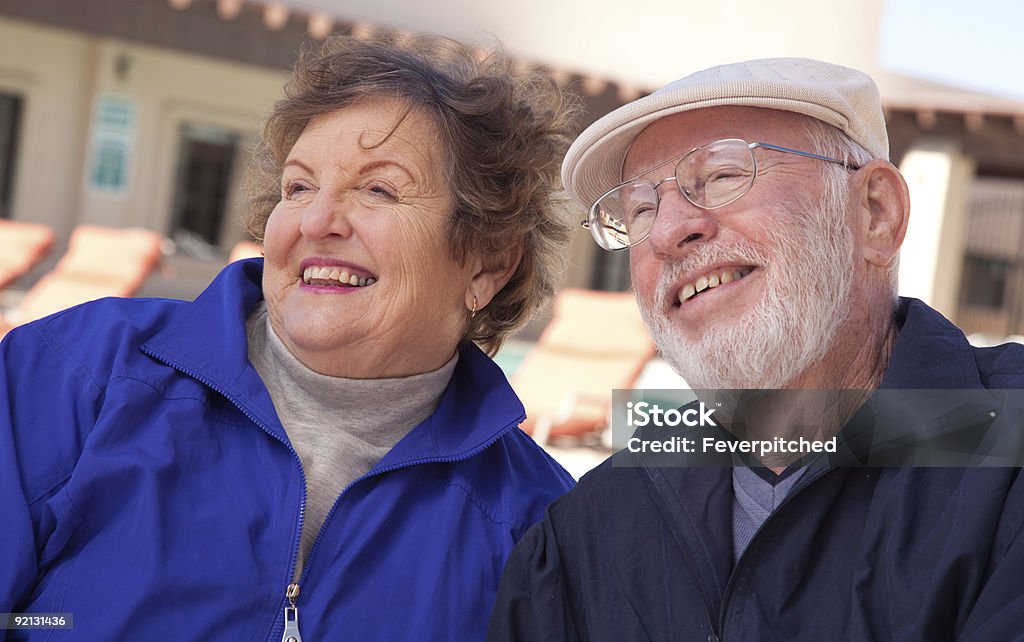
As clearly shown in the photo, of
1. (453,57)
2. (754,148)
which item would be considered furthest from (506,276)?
(754,148)

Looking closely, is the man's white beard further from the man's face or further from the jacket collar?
the jacket collar

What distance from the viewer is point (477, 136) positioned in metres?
2.41

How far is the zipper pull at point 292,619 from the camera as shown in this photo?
198 cm

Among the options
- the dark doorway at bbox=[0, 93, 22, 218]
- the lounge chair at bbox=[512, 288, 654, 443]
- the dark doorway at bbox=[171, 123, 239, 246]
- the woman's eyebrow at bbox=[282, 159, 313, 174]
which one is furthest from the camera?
the dark doorway at bbox=[171, 123, 239, 246]

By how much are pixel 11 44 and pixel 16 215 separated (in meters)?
2.15

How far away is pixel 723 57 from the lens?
1630cm

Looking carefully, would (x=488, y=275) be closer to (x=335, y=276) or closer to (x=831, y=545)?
(x=335, y=276)

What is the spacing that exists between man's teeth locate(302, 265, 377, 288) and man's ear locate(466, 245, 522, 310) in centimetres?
30

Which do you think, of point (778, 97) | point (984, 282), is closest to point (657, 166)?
point (778, 97)

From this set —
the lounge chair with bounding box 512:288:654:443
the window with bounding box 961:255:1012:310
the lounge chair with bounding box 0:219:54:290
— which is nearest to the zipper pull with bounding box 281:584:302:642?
the lounge chair with bounding box 512:288:654:443

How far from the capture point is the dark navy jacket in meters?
1.53

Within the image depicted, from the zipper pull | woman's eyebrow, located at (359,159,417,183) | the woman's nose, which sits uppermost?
woman's eyebrow, located at (359,159,417,183)

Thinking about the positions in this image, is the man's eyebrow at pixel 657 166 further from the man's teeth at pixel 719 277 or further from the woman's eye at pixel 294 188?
the woman's eye at pixel 294 188

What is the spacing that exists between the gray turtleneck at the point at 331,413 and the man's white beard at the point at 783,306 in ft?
2.25
